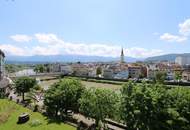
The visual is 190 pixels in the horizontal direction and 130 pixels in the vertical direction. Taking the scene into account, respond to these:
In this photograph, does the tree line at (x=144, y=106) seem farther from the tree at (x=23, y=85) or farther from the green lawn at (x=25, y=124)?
the tree at (x=23, y=85)

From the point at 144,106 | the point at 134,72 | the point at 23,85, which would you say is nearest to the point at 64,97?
the point at 144,106

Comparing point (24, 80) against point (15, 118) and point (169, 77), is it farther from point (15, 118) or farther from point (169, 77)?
point (169, 77)

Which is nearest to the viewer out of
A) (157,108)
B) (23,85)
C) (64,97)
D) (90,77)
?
(157,108)

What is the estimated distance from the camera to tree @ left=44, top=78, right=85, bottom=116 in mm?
34188

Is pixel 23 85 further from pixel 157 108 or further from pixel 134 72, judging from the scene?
pixel 134 72

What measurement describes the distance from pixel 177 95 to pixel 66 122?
14916 millimetres

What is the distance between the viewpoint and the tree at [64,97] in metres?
34.2

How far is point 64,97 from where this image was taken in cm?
3394

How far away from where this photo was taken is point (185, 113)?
21609mm

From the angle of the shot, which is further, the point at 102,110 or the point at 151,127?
the point at 102,110

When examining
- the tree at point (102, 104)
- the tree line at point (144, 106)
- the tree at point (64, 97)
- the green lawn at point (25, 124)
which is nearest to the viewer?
the tree line at point (144, 106)

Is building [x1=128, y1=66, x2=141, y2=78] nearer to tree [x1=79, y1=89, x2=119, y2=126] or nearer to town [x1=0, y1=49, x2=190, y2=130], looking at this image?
town [x1=0, y1=49, x2=190, y2=130]

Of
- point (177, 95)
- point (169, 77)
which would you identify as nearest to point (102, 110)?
point (177, 95)

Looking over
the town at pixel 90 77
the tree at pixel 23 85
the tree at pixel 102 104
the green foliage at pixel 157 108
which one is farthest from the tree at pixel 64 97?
the tree at pixel 23 85
